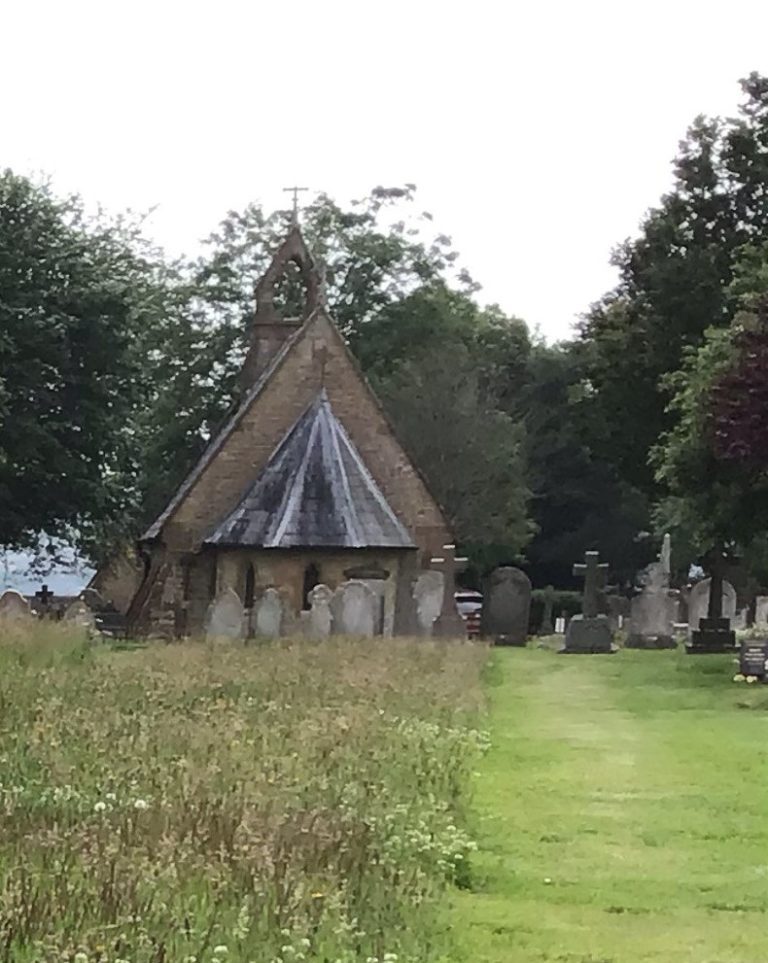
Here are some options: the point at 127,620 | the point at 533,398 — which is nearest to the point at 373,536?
the point at 127,620

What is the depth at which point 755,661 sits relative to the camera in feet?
83.4

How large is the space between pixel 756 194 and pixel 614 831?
101 feet

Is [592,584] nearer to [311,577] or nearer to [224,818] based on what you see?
[311,577]

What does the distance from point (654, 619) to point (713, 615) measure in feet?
4.02

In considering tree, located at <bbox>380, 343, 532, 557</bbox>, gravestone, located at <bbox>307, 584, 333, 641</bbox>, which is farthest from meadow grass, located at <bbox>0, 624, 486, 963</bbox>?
tree, located at <bbox>380, 343, 532, 557</bbox>

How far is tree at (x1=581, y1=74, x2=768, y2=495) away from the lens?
3869 centimetres

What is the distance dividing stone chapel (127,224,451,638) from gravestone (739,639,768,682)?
909 centimetres

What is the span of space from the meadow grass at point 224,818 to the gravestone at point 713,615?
2025 cm

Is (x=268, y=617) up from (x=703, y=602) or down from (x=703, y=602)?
down

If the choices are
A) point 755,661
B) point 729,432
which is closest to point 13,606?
point 755,661

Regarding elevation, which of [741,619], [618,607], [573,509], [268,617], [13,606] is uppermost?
[573,509]

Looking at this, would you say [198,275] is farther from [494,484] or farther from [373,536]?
[373,536]

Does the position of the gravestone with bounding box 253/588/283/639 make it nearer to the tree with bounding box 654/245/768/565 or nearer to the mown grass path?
the tree with bounding box 654/245/768/565

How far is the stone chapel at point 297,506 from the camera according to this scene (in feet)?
119
